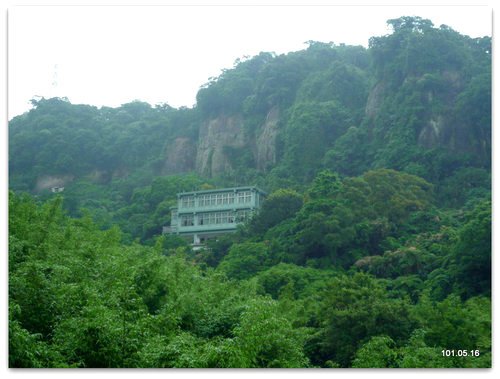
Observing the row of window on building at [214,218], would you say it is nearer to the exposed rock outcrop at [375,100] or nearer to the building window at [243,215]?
the building window at [243,215]

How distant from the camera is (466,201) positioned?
2452 centimetres

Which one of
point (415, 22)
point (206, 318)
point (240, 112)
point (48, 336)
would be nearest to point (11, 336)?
point (48, 336)

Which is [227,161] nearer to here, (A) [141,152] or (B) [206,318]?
(A) [141,152]

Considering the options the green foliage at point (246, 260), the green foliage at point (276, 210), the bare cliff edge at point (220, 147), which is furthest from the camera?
the bare cliff edge at point (220, 147)

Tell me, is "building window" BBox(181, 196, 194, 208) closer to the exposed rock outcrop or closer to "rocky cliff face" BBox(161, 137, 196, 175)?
"rocky cliff face" BBox(161, 137, 196, 175)

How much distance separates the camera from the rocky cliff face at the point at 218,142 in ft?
132

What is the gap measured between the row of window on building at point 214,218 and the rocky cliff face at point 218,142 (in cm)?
942

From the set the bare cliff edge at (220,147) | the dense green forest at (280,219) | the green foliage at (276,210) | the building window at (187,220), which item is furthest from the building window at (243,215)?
the bare cliff edge at (220,147)

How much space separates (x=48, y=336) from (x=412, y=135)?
78.1 ft

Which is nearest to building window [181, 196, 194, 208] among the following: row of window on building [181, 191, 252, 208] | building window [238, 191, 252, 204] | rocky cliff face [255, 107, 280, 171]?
row of window on building [181, 191, 252, 208]

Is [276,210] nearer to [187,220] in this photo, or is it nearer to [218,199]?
[218,199]

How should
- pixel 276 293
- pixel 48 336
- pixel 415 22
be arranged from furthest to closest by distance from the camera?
pixel 415 22 < pixel 276 293 < pixel 48 336

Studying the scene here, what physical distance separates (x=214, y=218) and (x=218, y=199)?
87 centimetres

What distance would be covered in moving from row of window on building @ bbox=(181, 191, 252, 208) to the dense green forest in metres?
→ 1.15
